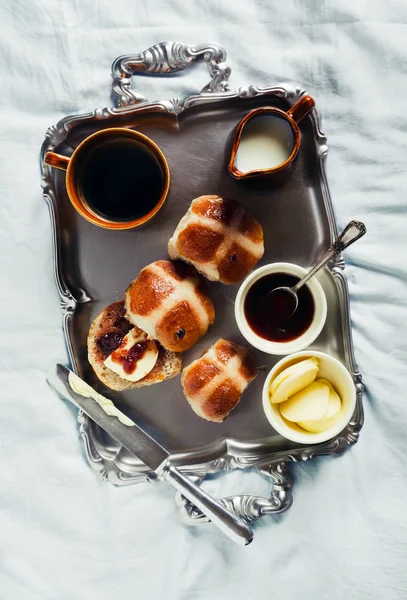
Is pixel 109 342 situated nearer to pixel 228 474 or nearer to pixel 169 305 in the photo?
pixel 169 305

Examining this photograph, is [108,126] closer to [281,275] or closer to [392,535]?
[281,275]

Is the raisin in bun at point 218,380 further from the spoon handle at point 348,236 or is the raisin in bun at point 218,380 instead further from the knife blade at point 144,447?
the spoon handle at point 348,236

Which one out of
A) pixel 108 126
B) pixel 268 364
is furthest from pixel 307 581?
pixel 108 126

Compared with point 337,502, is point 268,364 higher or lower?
higher

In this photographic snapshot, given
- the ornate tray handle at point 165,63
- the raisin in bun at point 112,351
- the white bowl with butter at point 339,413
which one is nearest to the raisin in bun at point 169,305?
the raisin in bun at point 112,351

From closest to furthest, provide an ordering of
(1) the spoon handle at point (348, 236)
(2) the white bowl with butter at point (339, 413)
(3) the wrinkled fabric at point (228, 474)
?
(1) the spoon handle at point (348, 236) → (2) the white bowl with butter at point (339, 413) → (3) the wrinkled fabric at point (228, 474)

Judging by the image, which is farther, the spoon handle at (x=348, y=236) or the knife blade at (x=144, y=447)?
the knife blade at (x=144, y=447)

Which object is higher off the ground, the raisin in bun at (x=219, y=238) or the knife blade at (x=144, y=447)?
the raisin in bun at (x=219, y=238)
